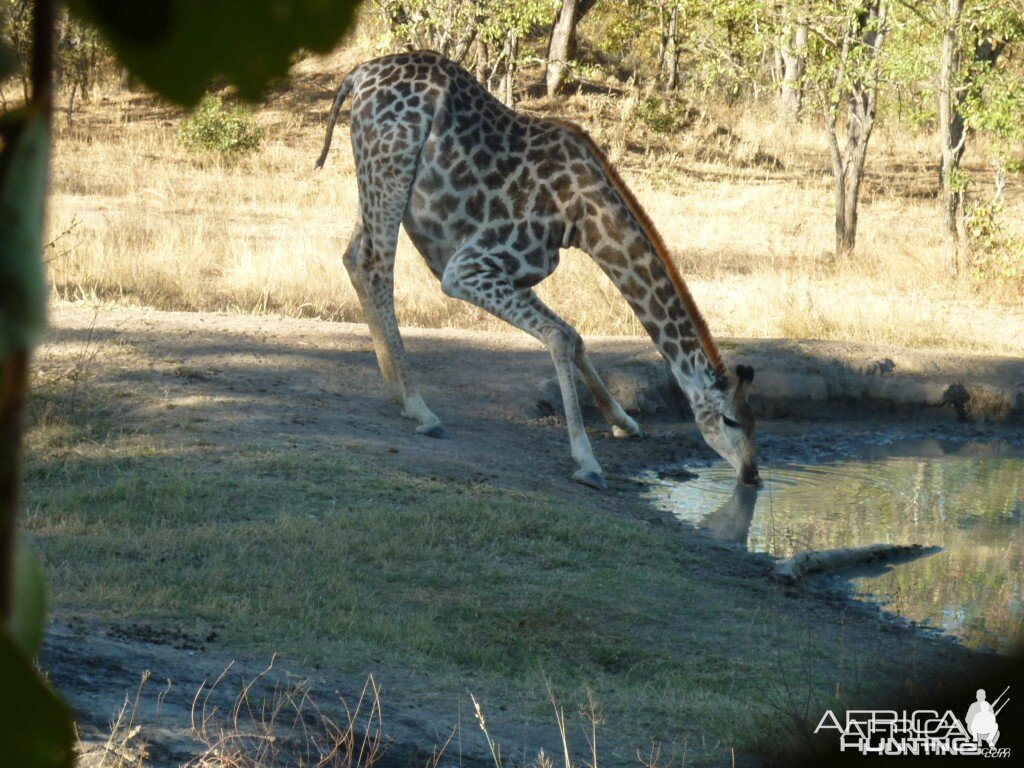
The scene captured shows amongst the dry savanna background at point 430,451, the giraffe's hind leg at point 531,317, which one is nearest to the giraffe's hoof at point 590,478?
the giraffe's hind leg at point 531,317

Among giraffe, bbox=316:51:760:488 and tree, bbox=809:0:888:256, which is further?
tree, bbox=809:0:888:256

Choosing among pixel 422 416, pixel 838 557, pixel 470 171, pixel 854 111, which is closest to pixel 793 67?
pixel 854 111

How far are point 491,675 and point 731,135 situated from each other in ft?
81.3

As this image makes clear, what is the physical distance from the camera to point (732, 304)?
42.4 feet

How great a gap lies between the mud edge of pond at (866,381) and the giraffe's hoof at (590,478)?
244cm

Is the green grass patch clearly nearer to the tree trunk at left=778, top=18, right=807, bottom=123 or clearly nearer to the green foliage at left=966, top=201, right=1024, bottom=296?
the green foliage at left=966, top=201, right=1024, bottom=296

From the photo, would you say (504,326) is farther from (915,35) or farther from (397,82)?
(915,35)

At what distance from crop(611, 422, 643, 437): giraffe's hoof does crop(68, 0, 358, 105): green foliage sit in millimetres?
9040

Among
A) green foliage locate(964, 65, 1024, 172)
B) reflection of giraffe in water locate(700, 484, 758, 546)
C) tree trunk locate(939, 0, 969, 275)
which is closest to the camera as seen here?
reflection of giraffe in water locate(700, 484, 758, 546)

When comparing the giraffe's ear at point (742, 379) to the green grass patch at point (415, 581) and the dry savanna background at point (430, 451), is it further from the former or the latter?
the green grass patch at point (415, 581)

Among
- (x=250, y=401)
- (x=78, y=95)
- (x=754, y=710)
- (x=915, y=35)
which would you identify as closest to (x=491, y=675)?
(x=754, y=710)

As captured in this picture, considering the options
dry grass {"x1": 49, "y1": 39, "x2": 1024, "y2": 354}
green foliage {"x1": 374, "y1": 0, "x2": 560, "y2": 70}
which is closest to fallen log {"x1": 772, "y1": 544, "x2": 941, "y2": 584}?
dry grass {"x1": 49, "y1": 39, "x2": 1024, "y2": 354}

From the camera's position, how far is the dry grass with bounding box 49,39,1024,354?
12.2m

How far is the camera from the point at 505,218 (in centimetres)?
847
